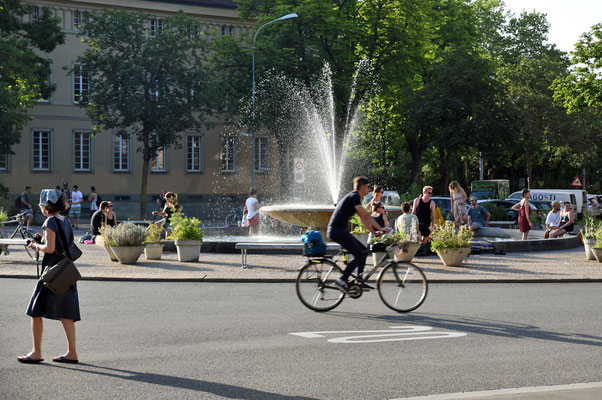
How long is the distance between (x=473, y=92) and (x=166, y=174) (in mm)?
21024

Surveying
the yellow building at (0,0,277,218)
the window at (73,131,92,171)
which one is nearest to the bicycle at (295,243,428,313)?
the yellow building at (0,0,277,218)

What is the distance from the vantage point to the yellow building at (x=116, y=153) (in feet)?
182

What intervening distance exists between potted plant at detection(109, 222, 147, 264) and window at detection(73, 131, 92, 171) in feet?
127

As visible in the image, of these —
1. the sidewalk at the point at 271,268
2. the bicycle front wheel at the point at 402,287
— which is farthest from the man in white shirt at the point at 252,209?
the bicycle front wheel at the point at 402,287

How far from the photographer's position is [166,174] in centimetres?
5959

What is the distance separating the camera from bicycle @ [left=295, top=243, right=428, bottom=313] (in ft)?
39.1

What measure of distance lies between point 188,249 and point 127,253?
1.45 metres

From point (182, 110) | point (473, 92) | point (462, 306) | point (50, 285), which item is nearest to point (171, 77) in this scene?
point (182, 110)

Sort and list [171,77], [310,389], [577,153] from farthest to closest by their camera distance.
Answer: [577,153] → [171,77] → [310,389]

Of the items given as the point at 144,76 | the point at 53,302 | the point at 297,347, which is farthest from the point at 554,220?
the point at 144,76

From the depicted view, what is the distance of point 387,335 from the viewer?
9859mm

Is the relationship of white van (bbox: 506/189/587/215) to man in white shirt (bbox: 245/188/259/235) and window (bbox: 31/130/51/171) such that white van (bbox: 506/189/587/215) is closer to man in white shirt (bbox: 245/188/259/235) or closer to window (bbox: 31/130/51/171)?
man in white shirt (bbox: 245/188/259/235)

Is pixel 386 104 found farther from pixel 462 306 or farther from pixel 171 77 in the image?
pixel 462 306

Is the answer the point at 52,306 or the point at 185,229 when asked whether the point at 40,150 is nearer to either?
the point at 185,229
